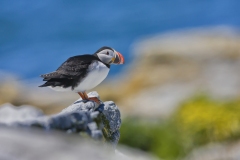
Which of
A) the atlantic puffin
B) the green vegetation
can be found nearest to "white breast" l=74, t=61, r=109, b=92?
the atlantic puffin

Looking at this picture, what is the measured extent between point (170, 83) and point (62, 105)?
5301 millimetres

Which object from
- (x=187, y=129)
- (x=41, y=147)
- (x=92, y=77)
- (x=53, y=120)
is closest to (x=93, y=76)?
(x=92, y=77)

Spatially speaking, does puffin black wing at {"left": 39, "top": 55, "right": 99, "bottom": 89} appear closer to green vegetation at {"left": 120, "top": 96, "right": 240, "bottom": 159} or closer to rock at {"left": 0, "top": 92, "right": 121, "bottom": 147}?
rock at {"left": 0, "top": 92, "right": 121, "bottom": 147}

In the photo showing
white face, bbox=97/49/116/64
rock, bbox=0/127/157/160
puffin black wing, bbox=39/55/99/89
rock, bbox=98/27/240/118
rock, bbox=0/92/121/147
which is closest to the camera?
rock, bbox=0/127/157/160

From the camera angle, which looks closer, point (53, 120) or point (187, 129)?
point (53, 120)

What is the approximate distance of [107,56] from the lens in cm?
778

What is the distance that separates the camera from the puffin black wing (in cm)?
747

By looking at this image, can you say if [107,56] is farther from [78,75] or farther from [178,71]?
[178,71]

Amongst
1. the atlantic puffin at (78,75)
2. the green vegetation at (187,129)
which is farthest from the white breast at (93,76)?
the green vegetation at (187,129)

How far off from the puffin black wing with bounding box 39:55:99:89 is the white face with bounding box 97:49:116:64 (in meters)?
0.25

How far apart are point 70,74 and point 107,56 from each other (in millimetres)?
577

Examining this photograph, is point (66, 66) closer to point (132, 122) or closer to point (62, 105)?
point (132, 122)

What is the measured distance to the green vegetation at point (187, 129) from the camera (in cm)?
1928

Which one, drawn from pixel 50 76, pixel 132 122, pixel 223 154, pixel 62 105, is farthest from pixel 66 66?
pixel 62 105
